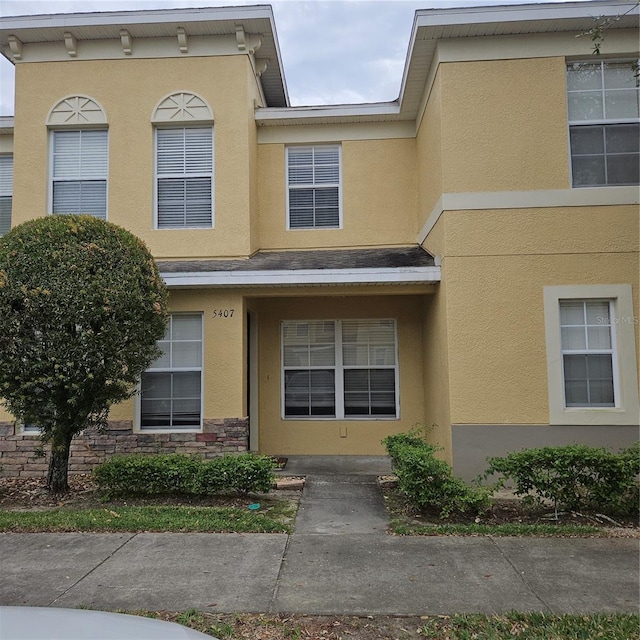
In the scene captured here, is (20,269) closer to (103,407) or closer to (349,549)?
(103,407)

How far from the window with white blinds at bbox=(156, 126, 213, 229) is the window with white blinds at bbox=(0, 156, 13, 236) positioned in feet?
10.3

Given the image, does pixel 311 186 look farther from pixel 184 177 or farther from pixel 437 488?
pixel 437 488

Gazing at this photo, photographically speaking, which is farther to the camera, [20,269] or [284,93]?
[284,93]

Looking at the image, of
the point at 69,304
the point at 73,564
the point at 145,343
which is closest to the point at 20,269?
the point at 69,304

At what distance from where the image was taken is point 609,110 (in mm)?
7645

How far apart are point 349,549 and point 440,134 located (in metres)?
5.67

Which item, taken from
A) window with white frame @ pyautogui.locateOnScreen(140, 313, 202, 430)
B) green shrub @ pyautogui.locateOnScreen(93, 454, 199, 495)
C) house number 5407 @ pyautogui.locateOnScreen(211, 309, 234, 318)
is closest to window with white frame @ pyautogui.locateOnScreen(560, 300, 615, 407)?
house number 5407 @ pyautogui.locateOnScreen(211, 309, 234, 318)

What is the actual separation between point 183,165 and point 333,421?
514 cm

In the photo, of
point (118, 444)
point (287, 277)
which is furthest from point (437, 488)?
point (118, 444)

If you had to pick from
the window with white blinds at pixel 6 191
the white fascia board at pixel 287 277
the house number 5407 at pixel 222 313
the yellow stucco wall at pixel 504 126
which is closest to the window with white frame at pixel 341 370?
the house number 5407 at pixel 222 313

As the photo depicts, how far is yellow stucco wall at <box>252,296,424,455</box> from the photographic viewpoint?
9500 millimetres

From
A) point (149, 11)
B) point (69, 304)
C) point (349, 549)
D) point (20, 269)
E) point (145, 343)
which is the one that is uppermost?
point (149, 11)

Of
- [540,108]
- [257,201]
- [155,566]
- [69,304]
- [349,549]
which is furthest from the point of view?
[257,201]

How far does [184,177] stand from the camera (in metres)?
9.27
